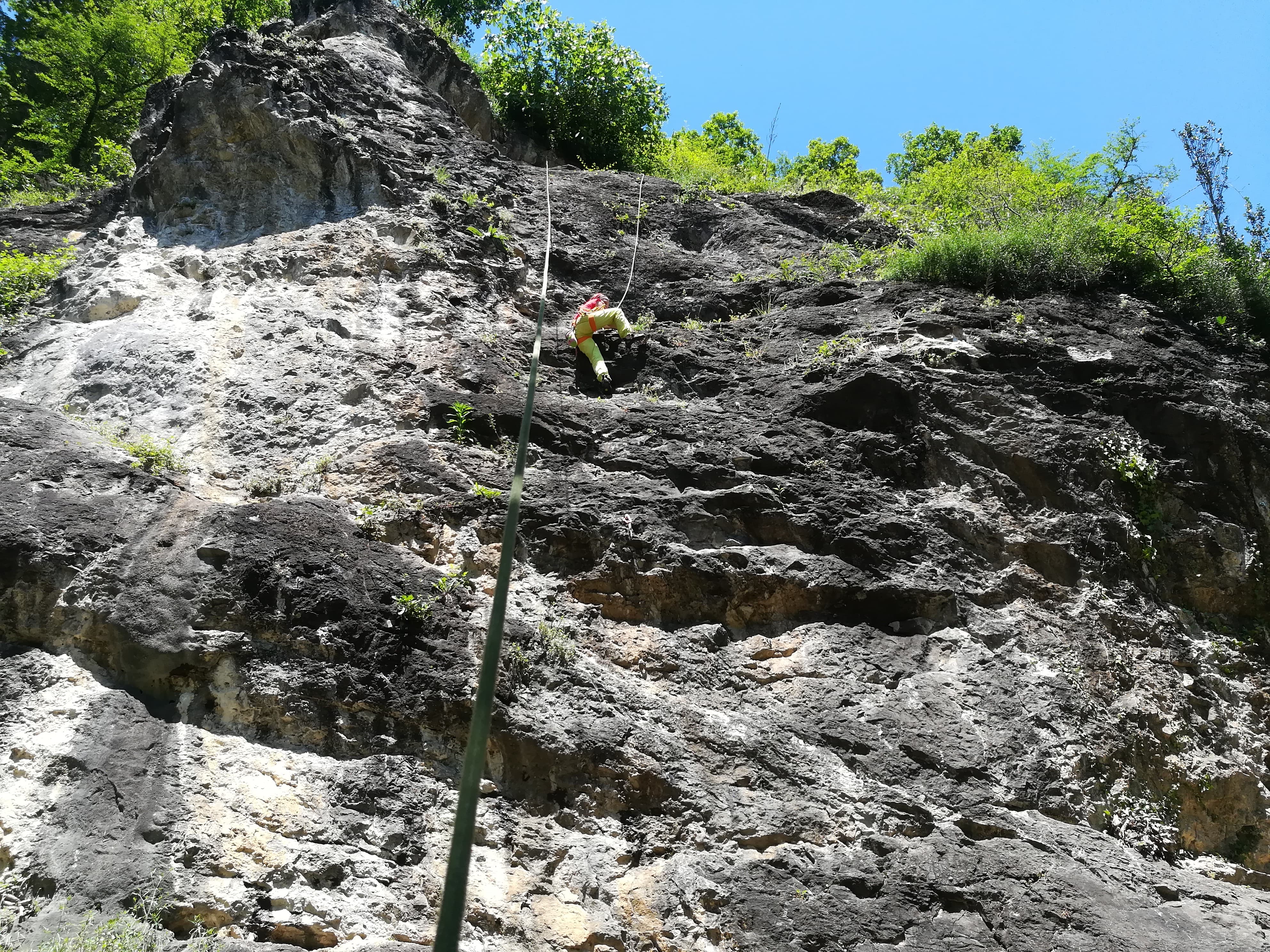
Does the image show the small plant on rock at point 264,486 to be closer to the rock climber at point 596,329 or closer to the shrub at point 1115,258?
the rock climber at point 596,329

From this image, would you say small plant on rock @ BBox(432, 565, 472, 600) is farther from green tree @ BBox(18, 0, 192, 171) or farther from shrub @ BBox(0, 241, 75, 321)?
green tree @ BBox(18, 0, 192, 171)

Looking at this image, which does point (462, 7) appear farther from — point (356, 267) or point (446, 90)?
point (356, 267)

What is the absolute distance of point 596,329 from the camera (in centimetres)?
915

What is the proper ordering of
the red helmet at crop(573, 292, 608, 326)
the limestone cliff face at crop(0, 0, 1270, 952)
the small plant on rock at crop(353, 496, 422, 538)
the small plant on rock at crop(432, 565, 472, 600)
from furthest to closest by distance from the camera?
the red helmet at crop(573, 292, 608, 326) < the small plant on rock at crop(353, 496, 422, 538) < the small plant on rock at crop(432, 565, 472, 600) < the limestone cliff face at crop(0, 0, 1270, 952)

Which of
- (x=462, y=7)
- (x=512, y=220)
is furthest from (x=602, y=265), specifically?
(x=462, y=7)

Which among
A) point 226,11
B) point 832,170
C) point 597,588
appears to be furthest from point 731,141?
point 597,588

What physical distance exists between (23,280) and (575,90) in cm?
902

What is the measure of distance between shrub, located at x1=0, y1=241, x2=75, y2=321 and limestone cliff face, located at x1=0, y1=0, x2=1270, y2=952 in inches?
8.6

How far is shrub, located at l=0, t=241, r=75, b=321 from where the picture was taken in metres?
8.49

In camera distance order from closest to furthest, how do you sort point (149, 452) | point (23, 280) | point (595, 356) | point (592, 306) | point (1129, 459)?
point (149, 452), point (1129, 459), point (23, 280), point (595, 356), point (592, 306)

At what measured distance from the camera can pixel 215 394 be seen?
7.70 m

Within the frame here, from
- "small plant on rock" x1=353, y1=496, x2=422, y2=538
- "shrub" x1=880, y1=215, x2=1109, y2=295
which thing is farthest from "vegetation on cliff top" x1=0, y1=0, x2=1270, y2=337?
"small plant on rock" x1=353, y1=496, x2=422, y2=538

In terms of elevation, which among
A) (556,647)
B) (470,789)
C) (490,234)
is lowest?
(470,789)

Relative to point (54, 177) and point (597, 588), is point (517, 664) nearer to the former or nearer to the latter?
point (597, 588)
